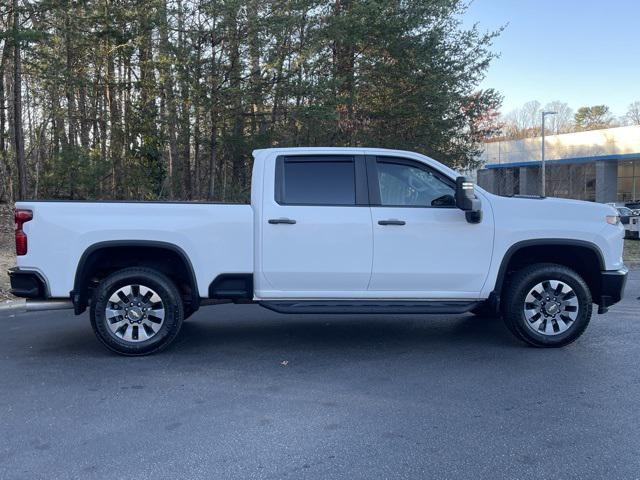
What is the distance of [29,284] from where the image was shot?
6.05 metres

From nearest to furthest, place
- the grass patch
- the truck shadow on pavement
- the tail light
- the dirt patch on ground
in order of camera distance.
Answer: the tail light < the truck shadow on pavement < the dirt patch on ground < the grass patch

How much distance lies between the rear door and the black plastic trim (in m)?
0.14

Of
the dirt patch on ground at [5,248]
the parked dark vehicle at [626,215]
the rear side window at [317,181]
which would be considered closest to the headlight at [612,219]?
the rear side window at [317,181]

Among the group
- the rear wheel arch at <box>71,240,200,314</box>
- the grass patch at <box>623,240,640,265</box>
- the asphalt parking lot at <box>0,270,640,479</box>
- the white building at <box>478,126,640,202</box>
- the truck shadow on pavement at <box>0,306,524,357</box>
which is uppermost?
the white building at <box>478,126,640,202</box>

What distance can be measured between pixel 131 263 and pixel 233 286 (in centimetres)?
115

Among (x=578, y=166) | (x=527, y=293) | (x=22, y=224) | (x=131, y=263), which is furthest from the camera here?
(x=578, y=166)

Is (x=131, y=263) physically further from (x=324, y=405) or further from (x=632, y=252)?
(x=632, y=252)

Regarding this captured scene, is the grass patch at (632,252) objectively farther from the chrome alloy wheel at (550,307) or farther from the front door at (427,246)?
the front door at (427,246)

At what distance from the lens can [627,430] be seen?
4277 millimetres

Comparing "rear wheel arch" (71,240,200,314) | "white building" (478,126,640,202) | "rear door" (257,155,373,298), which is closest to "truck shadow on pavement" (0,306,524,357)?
"rear wheel arch" (71,240,200,314)

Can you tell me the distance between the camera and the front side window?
634 cm

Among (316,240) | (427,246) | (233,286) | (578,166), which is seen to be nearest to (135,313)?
(233,286)

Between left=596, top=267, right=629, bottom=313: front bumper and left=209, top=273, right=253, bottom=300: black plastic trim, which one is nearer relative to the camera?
left=209, top=273, right=253, bottom=300: black plastic trim

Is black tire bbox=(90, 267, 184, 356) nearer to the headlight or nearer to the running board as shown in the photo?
the running board
